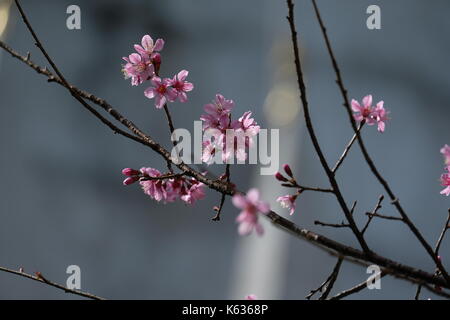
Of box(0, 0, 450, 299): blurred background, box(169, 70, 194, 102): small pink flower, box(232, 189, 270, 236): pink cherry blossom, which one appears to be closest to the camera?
box(232, 189, 270, 236): pink cherry blossom

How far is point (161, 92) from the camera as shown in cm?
99

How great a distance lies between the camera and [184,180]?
3.25 feet

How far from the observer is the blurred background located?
3.24m

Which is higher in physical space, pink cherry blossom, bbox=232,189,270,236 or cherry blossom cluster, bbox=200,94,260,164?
cherry blossom cluster, bbox=200,94,260,164

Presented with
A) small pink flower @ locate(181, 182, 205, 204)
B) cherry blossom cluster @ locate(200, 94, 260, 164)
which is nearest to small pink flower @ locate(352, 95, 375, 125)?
cherry blossom cluster @ locate(200, 94, 260, 164)

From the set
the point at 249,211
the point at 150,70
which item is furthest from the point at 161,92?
the point at 249,211

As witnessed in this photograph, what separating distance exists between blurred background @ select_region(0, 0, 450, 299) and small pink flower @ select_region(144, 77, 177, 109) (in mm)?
2260

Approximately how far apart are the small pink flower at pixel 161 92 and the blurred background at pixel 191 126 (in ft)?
7.41

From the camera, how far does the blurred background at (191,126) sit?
10.6 feet

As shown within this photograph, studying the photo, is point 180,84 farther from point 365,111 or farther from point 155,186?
point 365,111

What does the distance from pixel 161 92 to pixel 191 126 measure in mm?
2641

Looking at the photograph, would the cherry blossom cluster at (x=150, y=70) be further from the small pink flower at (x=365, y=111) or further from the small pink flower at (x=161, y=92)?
the small pink flower at (x=365, y=111)

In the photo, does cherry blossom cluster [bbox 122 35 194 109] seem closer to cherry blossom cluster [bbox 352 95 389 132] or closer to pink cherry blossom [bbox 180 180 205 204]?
pink cherry blossom [bbox 180 180 205 204]

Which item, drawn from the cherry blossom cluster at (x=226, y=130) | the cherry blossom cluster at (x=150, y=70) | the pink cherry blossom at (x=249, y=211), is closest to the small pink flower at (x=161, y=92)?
the cherry blossom cluster at (x=150, y=70)
